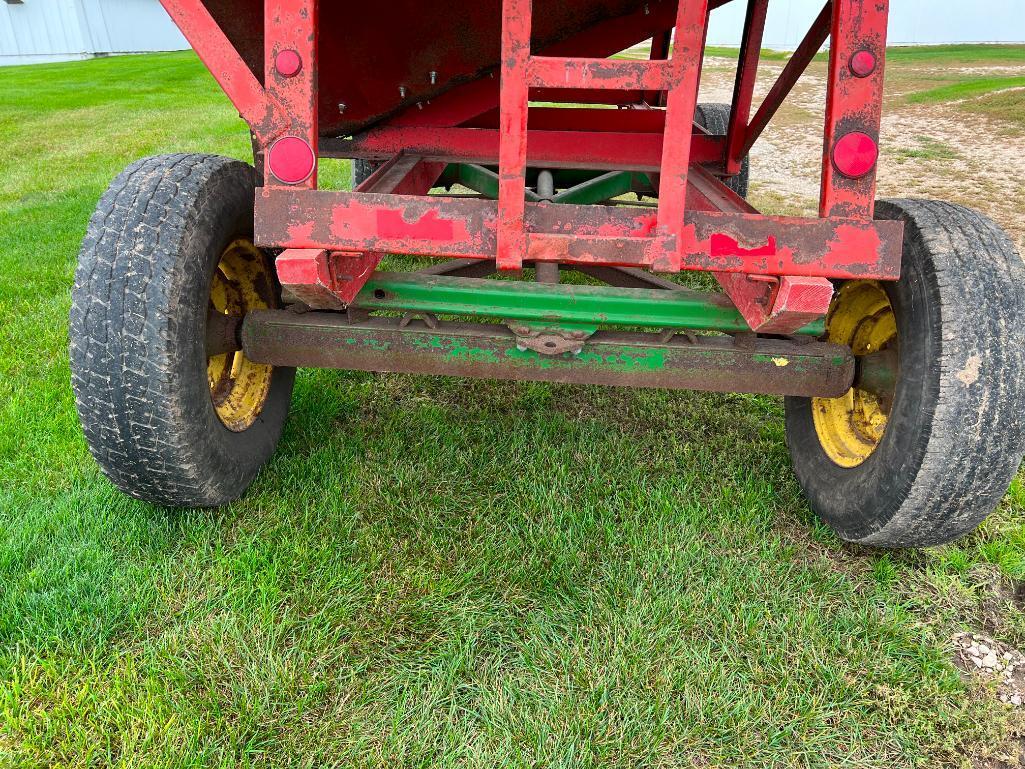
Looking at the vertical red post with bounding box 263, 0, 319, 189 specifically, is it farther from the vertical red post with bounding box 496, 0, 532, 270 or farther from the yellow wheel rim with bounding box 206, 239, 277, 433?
the yellow wheel rim with bounding box 206, 239, 277, 433

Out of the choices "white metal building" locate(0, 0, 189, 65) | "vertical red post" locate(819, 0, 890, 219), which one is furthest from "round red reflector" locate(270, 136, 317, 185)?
"white metal building" locate(0, 0, 189, 65)

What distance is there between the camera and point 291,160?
2125 mm

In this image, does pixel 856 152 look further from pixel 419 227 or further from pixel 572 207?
pixel 419 227

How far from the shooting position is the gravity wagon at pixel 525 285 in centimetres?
204

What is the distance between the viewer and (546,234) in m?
2.04

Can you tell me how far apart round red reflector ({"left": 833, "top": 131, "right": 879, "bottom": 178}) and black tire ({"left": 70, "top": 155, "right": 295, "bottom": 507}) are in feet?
6.40

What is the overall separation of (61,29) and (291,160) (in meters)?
37.2

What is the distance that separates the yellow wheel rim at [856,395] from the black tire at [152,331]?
→ 7.39 feet

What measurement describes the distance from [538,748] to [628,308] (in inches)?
53.7

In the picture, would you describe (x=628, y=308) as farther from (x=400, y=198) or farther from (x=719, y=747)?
(x=719, y=747)

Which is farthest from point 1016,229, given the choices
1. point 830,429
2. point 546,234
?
point 546,234

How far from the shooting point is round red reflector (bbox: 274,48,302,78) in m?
2.07

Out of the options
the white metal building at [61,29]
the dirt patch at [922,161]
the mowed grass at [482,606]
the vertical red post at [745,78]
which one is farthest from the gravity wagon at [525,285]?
the white metal building at [61,29]

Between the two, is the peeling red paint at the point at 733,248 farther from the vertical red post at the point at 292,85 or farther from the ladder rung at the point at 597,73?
the vertical red post at the point at 292,85
